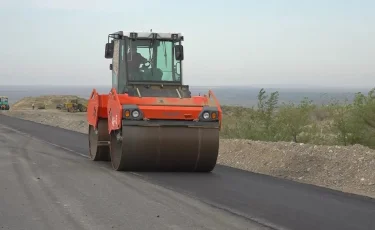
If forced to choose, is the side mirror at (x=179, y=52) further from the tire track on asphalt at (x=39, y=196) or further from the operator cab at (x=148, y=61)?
the tire track on asphalt at (x=39, y=196)

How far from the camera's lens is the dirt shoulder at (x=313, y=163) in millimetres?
11766

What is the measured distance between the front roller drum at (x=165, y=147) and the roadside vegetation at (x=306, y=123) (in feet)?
27.4

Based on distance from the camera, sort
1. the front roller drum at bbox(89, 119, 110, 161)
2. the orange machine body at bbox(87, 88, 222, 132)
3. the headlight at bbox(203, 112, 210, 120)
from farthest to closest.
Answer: the front roller drum at bbox(89, 119, 110, 161), the headlight at bbox(203, 112, 210, 120), the orange machine body at bbox(87, 88, 222, 132)

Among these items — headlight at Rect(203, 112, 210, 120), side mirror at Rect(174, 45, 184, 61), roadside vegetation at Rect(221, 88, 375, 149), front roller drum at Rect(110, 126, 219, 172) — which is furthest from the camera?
roadside vegetation at Rect(221, 88, 375, 149)

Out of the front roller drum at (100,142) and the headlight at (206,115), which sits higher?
the headlight at (206,115)

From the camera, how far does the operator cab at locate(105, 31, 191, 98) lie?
13.1 m

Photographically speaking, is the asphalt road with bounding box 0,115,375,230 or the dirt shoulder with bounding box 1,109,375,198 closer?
the asphalt road with bounding box 0,115,375,230

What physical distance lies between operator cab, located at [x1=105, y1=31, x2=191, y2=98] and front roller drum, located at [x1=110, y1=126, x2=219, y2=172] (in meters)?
1.61

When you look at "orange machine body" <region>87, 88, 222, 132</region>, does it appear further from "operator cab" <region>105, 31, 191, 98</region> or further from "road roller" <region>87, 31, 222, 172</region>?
"operator cab" <region>105, 31, 191, 98</region>

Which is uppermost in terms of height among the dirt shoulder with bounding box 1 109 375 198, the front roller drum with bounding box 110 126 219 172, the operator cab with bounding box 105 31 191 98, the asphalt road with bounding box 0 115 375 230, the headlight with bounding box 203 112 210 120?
the operator cab with bounding box 105 31 191 98

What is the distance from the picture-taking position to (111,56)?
1345 centimetres

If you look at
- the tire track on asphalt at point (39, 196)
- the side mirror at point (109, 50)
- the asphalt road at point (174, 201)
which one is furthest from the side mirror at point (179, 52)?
the tire track on asphalt at point (39, 196)

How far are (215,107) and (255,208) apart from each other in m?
4.13

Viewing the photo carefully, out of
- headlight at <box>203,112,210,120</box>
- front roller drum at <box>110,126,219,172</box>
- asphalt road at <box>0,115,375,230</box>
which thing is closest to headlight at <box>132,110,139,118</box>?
front roller drum at <box>110,126,219,172</box>
